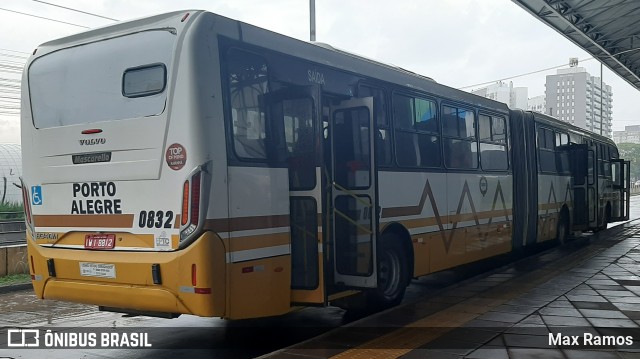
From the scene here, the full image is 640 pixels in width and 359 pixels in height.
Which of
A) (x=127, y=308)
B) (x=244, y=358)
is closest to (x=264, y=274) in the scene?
(x=244, y=358)

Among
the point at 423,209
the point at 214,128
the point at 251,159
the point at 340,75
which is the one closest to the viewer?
the point at 214,128

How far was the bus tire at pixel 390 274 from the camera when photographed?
27.0 ft

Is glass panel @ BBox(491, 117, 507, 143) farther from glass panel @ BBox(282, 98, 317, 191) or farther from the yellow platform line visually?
glass panel @ BBox(282, 98, 317, 191)

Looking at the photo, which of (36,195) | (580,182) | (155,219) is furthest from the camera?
(580,182)

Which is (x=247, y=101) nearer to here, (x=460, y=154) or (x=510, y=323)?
(x=510, y=323)

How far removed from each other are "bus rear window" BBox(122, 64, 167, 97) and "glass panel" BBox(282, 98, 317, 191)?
4.51ft

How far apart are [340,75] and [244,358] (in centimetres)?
369

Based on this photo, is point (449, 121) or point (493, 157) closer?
point (449, 121)

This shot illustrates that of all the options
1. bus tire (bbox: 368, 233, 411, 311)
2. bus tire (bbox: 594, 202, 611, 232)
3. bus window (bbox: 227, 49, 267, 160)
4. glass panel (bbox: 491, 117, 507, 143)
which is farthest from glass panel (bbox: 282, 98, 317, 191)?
bus tire (bbox: 594, 202, 611, 232)

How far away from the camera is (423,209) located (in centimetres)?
921

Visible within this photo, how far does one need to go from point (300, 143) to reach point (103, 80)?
2.22 meters

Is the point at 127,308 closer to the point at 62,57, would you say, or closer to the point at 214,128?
the point at 214,128

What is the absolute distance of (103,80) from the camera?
6211 mm

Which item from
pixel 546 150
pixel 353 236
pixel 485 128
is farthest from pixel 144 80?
pixel 546 150
